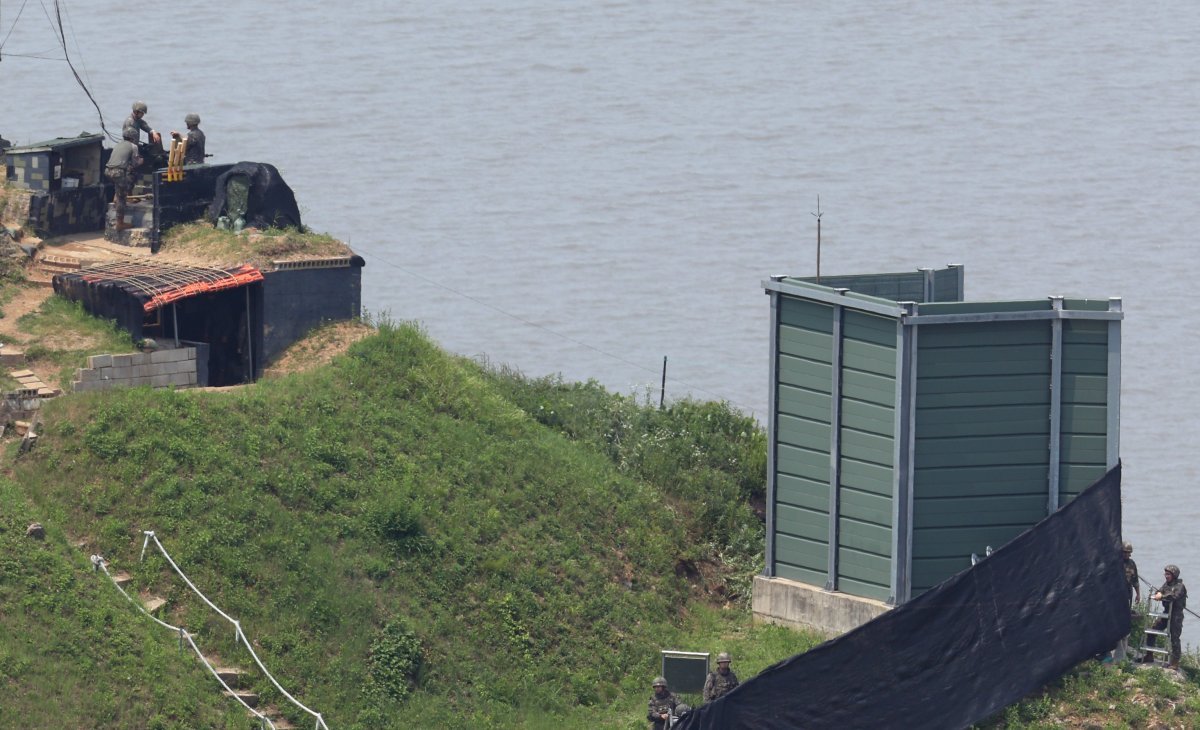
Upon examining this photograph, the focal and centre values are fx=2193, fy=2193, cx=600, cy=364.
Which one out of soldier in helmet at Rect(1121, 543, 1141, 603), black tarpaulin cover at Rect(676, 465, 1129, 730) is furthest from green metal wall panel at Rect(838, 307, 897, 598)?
soldier in helmet at Rect(1121, 543, 1141, 603)

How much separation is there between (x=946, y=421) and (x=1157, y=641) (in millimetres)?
4080

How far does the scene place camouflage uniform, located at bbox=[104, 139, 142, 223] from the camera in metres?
36.9

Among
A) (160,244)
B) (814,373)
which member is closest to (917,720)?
(814,373)

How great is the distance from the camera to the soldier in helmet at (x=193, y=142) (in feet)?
122

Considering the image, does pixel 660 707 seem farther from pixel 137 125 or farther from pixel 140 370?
pixel 137 125

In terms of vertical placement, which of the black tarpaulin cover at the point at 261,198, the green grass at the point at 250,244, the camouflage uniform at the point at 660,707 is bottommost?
the camouflage uniform at the point at 660,707

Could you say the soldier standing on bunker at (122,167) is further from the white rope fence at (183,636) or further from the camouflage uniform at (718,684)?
the camouflage uniform at (718,684)

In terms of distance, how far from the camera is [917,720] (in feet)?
90.8

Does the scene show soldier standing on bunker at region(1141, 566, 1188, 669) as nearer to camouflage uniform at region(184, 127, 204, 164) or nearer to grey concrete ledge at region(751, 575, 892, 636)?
grey concrete ledge at region(751, 575, 892, 636)

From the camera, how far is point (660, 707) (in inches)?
1056

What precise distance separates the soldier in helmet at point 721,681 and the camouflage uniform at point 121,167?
15081 millimetres

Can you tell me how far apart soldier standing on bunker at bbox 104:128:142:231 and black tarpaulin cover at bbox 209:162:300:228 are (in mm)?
1653

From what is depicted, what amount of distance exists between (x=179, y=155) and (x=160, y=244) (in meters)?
1.63

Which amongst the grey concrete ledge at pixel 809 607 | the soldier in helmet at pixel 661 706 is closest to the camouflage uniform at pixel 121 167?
the grey concrete ledge at pixel 809 607
